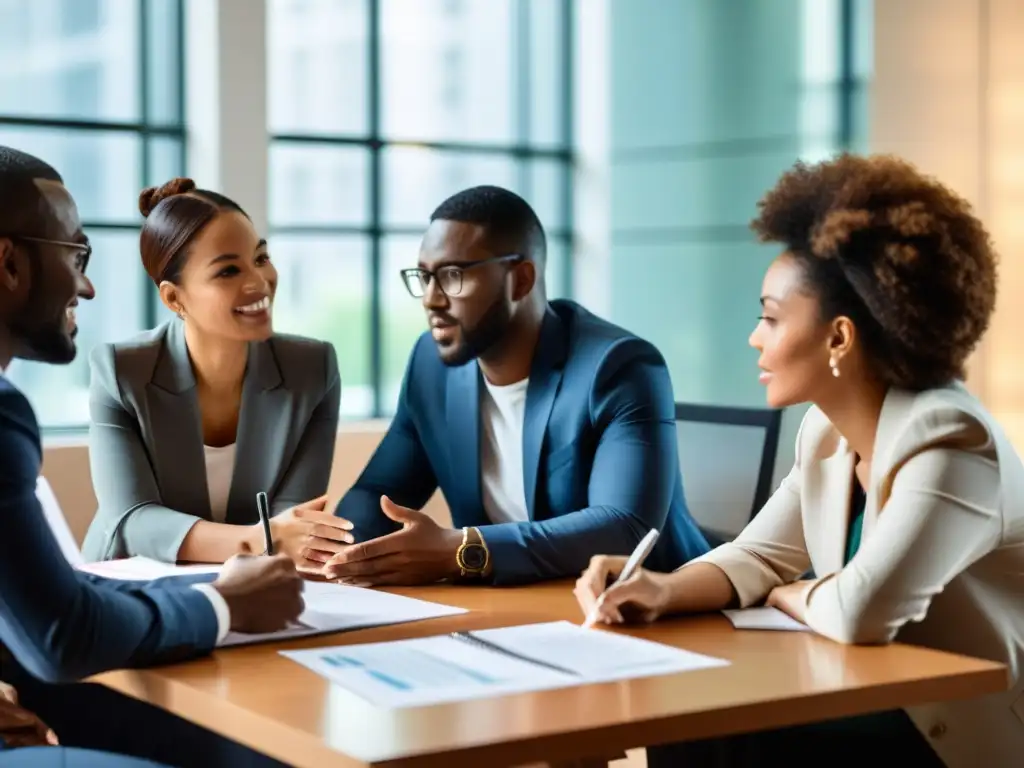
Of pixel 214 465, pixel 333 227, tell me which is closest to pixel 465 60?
pixel 333 227

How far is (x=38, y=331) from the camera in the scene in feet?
7.00

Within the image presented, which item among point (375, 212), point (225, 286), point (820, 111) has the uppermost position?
point (820, 111)

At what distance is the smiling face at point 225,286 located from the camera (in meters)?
3.09

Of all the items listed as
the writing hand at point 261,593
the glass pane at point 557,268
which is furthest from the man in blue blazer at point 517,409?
the glass pane at point 557,268

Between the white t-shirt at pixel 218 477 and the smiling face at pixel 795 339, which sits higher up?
the smiling face at pixel 795 339

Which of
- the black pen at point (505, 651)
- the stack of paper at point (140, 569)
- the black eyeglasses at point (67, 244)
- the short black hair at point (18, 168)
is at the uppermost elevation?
the short black hair at point (18, 168)

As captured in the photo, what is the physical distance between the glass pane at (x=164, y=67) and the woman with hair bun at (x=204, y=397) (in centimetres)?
315

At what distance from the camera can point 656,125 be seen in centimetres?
730

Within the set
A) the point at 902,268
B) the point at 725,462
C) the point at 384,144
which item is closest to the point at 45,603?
the point at 902,268

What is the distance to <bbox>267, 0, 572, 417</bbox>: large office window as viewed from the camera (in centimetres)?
674

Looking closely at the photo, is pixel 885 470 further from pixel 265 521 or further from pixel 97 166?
pixel 97 166

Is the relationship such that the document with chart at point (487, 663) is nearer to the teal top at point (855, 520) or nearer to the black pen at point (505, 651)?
the black pen at point (505, 651)

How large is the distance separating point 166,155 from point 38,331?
14.0 feet

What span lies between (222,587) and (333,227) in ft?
16.2
